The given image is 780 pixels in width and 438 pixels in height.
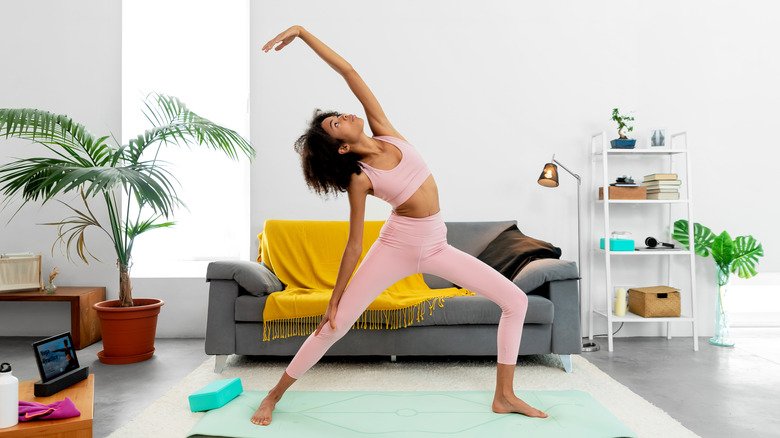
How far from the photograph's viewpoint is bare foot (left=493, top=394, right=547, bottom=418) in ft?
7.43

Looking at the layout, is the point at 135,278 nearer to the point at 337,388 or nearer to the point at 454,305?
the point at 337,388

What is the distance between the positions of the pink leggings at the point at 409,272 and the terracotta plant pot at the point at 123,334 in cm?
159

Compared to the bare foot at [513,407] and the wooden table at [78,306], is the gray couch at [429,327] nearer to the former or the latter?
the bare foot at [513,407]

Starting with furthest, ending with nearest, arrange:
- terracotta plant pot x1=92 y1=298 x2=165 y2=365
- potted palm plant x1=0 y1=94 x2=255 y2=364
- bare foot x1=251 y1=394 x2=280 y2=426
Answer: terracotta plant pot x1=92 y1=298 x2=165 y2=365
potted palm plant x1=0 y1=94 x2=255 y2=364
bare foot x1=251 y1=394 x2=280 y2=426

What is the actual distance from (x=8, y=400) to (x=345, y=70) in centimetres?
Answer: 158

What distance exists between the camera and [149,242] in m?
4.27

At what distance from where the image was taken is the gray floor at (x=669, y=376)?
239 centimetres

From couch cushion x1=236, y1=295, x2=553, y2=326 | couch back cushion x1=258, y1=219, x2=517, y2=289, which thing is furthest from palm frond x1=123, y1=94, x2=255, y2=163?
couch cushion x1=236, y1=295, x2=553, y2=326

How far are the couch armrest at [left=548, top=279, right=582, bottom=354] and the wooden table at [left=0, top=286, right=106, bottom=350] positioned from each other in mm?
3017

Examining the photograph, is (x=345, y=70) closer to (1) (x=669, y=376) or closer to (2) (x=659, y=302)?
(1) (x=669, y=376)

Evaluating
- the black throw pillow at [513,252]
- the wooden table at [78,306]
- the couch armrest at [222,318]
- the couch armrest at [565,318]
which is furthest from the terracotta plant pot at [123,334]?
the couch armrest at [565,318]

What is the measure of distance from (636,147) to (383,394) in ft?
9.39

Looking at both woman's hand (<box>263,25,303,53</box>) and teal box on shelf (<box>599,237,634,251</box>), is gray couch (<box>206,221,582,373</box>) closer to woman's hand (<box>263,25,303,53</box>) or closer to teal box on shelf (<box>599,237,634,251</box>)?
teal box on shelf (<box>599,237,634,251</box>)

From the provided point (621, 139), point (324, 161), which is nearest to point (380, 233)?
point (324, 161)
